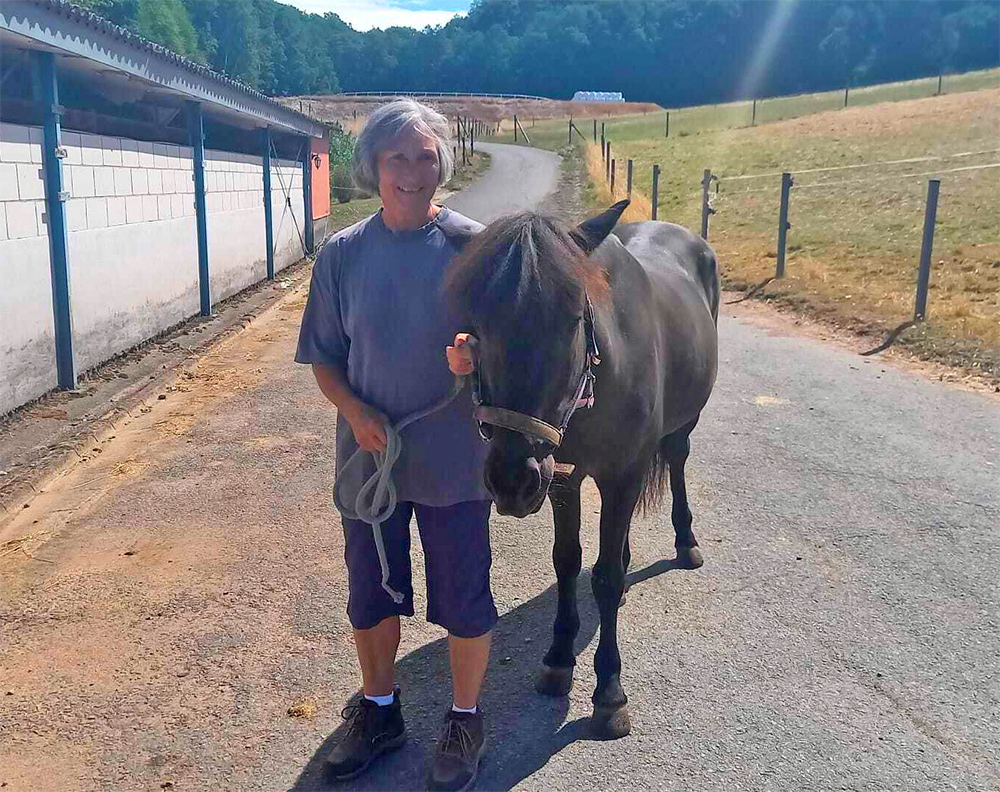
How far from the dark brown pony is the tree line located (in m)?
60.9

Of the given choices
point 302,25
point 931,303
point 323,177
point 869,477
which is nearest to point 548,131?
point 302,25

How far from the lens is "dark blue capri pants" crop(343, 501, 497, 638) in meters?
2.23

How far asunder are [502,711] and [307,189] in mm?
14462

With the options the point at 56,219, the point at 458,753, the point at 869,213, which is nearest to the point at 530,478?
the point at 458,753

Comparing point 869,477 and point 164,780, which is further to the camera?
point 869,477

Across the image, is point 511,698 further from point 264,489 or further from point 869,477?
point 869,477

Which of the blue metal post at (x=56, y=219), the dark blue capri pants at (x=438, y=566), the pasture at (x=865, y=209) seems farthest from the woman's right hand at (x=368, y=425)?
the pasture at (x=865, y=209)

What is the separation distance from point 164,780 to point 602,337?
1.80 m

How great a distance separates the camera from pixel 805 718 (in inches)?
99.2

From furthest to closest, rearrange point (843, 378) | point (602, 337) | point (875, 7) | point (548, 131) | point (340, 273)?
point (875, 7), point (548, 131), point (843, 378), point (602, 337), point (340, 273)

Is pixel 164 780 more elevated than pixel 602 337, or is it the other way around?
pixel 602 337

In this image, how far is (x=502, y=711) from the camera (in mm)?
2621

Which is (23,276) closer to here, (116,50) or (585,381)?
(116,50)

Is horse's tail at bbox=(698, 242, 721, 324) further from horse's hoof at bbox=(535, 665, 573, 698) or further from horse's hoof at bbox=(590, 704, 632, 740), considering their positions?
horse's hoof at bbox=(590, 704, 632, 740)
